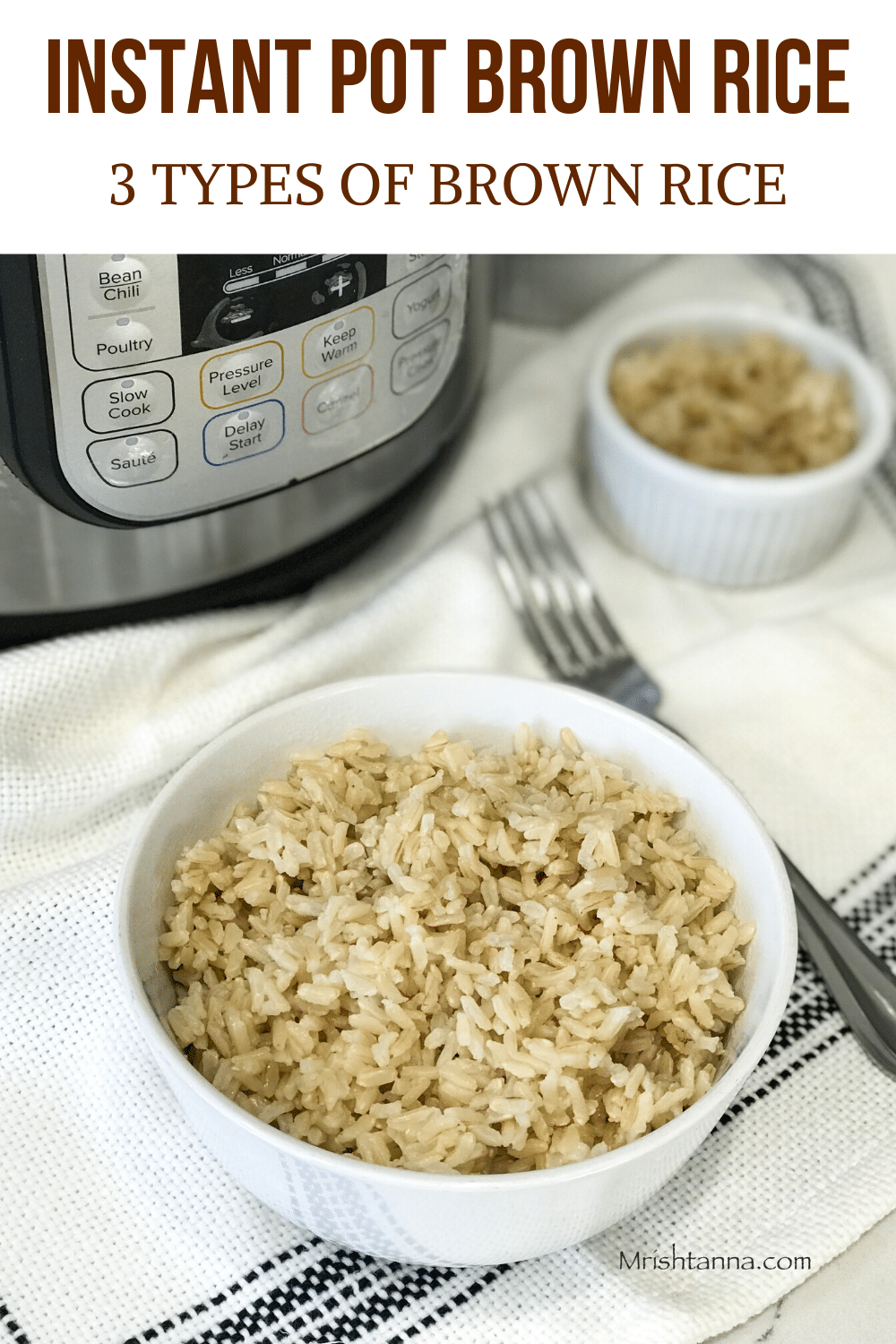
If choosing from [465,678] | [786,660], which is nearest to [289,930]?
[465,678]

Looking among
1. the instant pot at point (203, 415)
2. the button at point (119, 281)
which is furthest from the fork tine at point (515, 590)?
the button at point (119, 281)

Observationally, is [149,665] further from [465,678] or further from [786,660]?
[786,660]

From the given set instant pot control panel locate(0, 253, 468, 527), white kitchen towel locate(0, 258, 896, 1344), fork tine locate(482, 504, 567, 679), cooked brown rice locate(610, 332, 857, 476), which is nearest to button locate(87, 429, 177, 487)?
instant pot control panel locate(0, 253, 468, 527)

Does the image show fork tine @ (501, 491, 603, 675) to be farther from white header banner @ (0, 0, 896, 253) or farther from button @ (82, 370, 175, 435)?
button @ (82, 370, 175, 435)

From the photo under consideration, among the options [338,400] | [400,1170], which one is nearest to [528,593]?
[338,400]

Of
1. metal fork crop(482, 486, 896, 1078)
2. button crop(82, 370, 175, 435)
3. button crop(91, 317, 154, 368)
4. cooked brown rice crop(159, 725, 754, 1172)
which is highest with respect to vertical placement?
button crop(91, 317, 154, 368)
